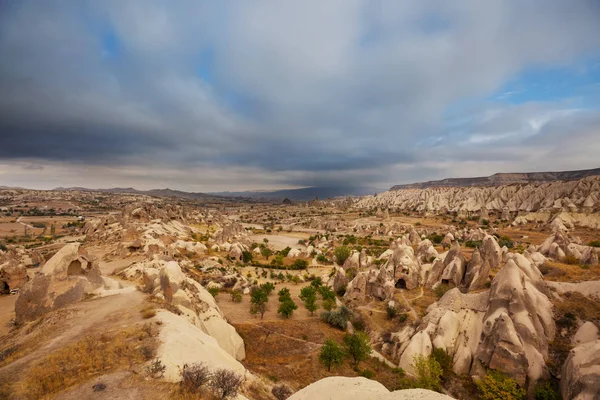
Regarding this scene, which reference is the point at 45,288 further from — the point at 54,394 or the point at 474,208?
the point at 474,208

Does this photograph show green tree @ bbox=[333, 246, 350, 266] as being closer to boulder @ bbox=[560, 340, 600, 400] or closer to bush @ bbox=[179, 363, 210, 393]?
boulder @ bbox=[560, 340, 600, 400]

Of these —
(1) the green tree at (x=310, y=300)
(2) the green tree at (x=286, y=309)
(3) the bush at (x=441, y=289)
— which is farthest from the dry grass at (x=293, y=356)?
(3) the bush at (x=441, y=289)

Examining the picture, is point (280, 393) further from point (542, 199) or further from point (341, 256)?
point (542, 199)

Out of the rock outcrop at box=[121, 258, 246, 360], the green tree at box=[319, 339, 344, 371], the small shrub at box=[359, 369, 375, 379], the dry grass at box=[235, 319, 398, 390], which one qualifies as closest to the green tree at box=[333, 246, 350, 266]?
the dry grass at box=[235, 319, 398, 390]

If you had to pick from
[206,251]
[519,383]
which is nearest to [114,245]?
[206,251]

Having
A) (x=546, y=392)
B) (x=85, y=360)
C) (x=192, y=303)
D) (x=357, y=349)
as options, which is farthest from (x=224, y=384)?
(x=546, y=392)

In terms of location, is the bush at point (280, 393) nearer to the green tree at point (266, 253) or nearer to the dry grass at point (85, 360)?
the dry grass at point (85, 360)
